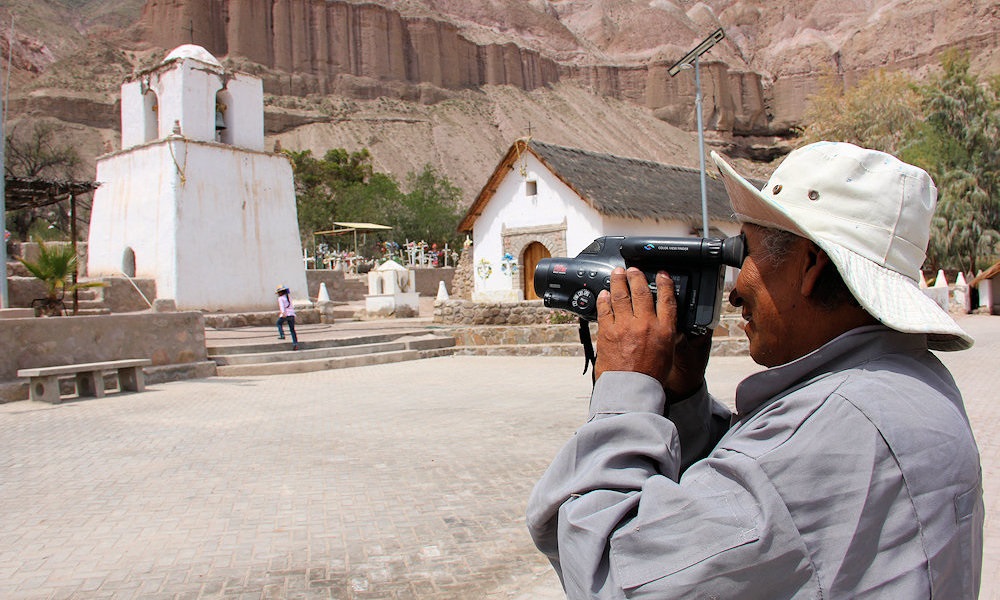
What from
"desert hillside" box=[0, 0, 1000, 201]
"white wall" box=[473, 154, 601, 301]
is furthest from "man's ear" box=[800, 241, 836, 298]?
"desert hillside" box=[0, 0, 1000, 201]

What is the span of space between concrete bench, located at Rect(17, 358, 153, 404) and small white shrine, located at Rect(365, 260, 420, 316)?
12.6 metres

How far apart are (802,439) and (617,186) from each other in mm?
20322

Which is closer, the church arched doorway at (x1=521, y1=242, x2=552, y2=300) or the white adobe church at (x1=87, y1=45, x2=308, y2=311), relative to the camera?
the white adobe church at (x1=87, y1=45, x2=308, y2=311)

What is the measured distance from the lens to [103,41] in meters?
72.9

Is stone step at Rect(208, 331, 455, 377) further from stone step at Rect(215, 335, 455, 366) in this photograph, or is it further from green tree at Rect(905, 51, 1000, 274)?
green tree at Rect(905, 51, 1000, 274)

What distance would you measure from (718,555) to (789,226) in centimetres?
58

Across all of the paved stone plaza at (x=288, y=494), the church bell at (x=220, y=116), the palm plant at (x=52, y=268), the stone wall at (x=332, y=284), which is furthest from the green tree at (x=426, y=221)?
the paved stone plaza at (x=288, y=494)

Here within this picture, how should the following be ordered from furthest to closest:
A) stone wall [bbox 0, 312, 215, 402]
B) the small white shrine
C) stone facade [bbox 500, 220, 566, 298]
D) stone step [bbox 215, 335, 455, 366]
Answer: the small white shrine < stone facade [bbox 500, 220, 566, 298] < stone step [bbox 215, 335, 455, 366] < stone wall [bbox 0, 312, 215, 402]

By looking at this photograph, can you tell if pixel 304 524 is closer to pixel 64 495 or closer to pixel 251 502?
pixel 251 502

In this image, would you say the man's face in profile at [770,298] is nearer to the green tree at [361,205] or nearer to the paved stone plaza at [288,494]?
the paved stone plaza at [288,494]

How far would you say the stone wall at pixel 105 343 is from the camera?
8.85 meters

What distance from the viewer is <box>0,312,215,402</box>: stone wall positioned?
8852 mm

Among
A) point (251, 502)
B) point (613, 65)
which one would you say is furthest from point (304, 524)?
point (613, 65)

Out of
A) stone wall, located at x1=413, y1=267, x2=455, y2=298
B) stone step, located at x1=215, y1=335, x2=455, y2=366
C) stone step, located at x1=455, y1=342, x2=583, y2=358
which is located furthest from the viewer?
stone wall, located at x1=413, y1=267, x2=455, y2=298
